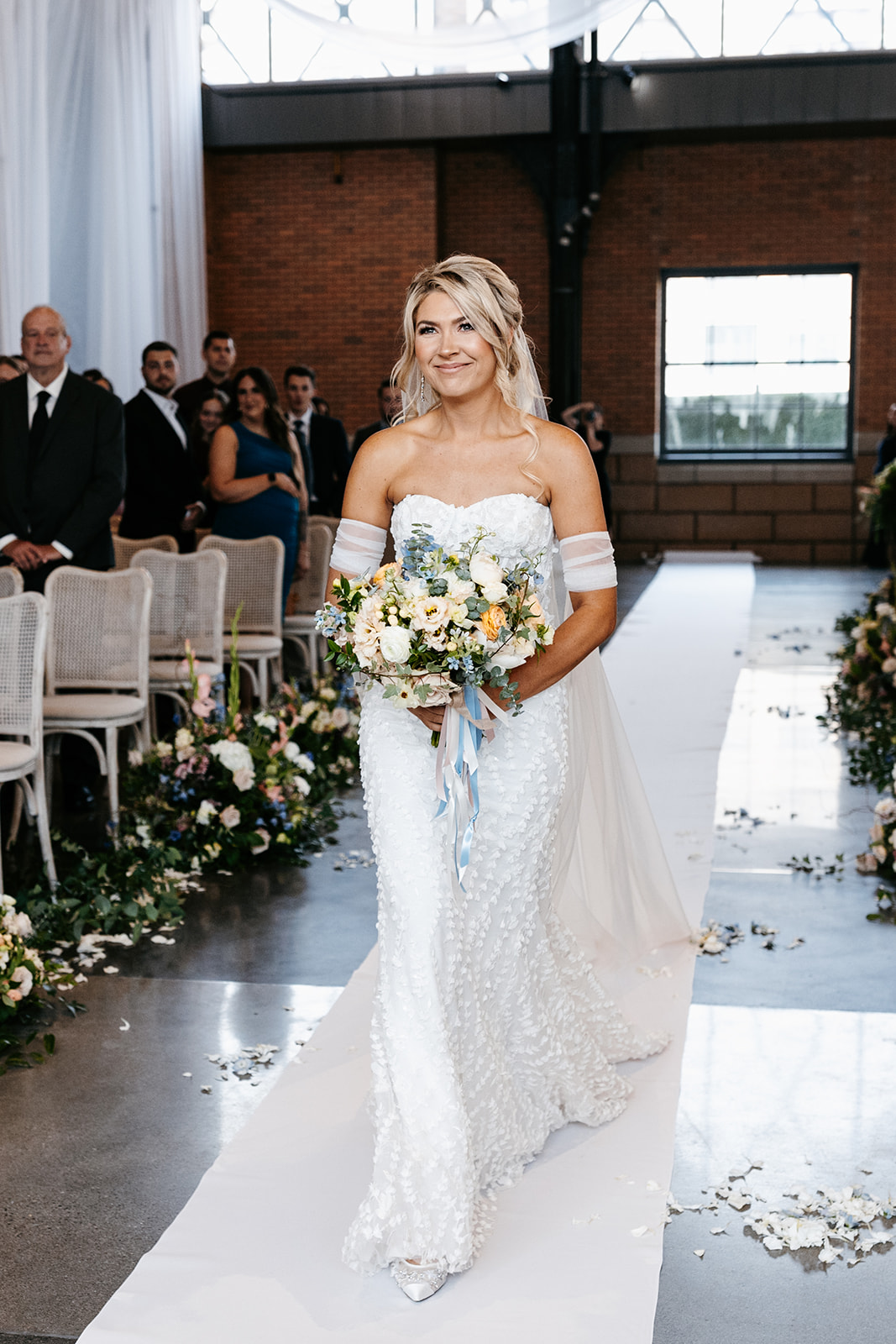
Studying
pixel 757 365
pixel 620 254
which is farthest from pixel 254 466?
pixel 757 365

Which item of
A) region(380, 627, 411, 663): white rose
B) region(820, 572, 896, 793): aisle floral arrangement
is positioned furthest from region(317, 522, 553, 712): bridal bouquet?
region(820, 572, 896, 793): aisle floral arrangement

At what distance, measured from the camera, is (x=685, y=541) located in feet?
54.2

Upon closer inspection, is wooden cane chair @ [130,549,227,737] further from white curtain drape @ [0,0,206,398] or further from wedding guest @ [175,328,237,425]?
white curtain drape @ [0,0,206,398]

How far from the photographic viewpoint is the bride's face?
2.62 metres

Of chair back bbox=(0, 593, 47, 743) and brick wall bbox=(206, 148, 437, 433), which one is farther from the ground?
brick wall bbox=(206, 148, 437, 433)

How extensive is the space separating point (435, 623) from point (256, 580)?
4.59 meters

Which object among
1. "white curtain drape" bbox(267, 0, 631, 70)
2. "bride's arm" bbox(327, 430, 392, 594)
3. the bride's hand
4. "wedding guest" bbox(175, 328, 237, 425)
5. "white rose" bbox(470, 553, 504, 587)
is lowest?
the bride's hand

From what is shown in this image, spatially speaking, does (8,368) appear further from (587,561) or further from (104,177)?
(587,561)

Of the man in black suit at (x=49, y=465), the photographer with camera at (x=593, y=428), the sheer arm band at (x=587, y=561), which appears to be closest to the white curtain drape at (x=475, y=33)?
the man in black suit at (x=49, y=465)

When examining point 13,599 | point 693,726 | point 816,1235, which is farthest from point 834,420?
point 816,1235

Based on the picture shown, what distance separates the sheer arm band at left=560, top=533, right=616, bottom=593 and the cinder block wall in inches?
496

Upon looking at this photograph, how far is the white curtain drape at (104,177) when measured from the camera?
797 centimetres

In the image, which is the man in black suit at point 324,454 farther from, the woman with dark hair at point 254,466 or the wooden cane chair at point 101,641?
the wooden cane chair at point 101,641

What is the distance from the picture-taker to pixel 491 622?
238 centimetres
